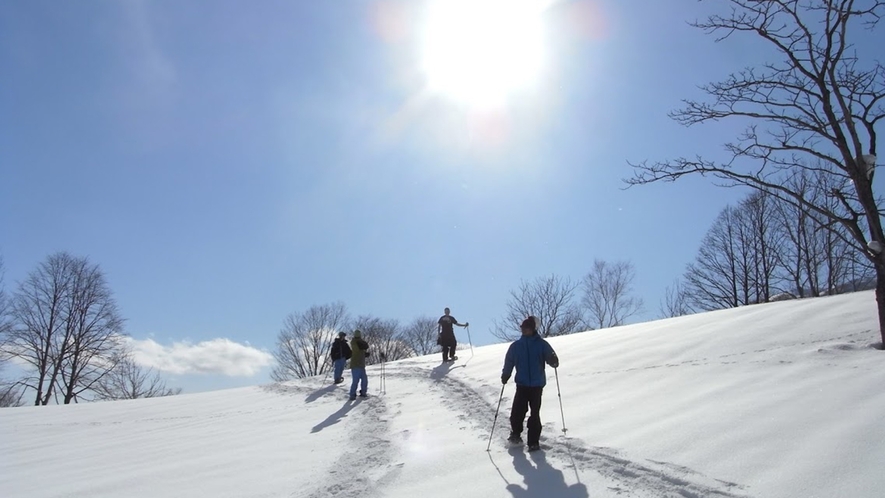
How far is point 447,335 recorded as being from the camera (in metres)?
16.2

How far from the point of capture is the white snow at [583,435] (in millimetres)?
4730

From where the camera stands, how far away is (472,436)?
23.3 feet

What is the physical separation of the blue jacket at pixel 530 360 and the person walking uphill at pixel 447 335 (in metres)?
9.07

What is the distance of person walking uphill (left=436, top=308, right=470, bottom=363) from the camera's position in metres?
16.0

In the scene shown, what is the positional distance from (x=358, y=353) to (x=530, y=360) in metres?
7.07

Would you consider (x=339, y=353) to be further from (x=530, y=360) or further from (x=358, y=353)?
(x=530, y=360)

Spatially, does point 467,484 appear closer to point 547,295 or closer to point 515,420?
point 515,420

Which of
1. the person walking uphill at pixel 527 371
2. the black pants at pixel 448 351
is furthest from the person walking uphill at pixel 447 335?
the person walking uphill at pixel 527 371

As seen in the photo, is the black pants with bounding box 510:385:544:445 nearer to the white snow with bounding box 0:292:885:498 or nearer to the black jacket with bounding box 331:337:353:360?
the white snow with bounding box 0:292:885:498

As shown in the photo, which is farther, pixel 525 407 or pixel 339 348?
pixel 339 348

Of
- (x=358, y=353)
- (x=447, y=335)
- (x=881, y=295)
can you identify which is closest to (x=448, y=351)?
(x=447, y=335)

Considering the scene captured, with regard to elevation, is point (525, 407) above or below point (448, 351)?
below

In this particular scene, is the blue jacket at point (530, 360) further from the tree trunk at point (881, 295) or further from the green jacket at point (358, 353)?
the green jacket at point (358, 353)

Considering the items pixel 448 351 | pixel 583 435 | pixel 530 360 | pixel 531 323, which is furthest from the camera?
pixel 448 351
